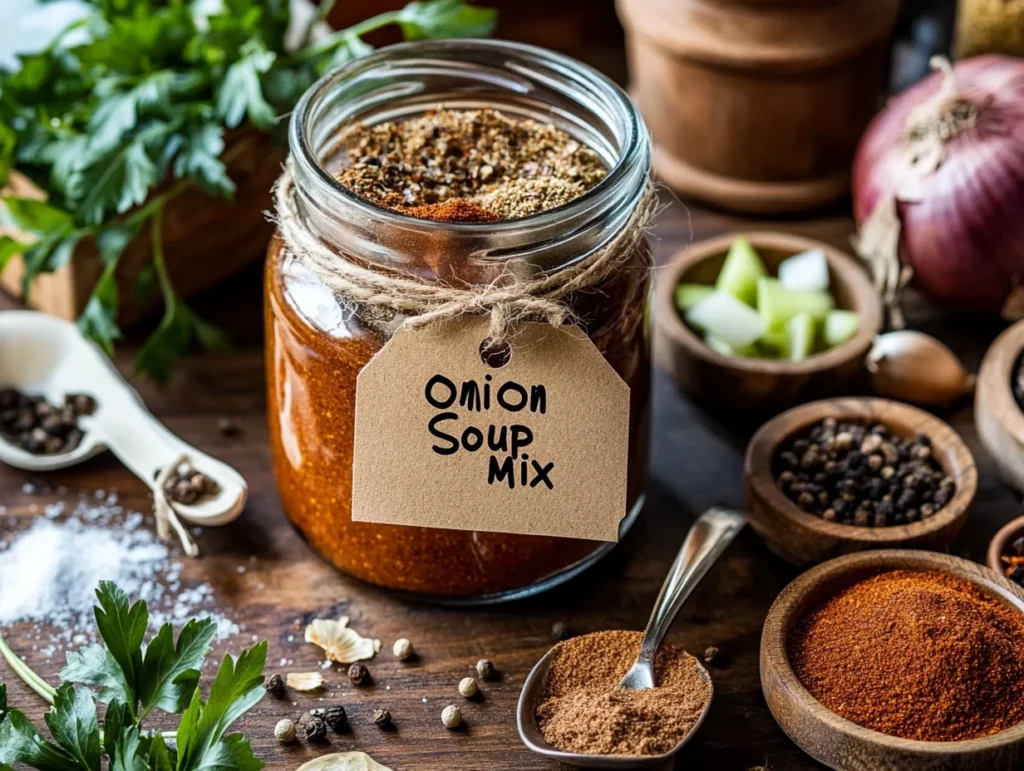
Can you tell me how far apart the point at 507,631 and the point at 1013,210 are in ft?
2.40

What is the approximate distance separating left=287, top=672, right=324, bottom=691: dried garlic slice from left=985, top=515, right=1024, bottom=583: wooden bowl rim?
617 mm

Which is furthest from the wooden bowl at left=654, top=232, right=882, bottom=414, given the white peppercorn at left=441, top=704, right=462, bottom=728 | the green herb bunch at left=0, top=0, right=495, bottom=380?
the white peppercorn at left=441, top=704, right=462, bottom=728

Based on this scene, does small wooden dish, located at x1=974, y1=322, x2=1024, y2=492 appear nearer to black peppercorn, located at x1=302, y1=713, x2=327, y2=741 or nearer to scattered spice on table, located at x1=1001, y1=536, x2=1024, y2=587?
scattered spice on table, located at x1=1001, y1=536, x2=1024, y2=587

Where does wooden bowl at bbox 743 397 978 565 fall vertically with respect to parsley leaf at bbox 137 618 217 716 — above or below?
below

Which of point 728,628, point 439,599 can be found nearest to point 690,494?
point 728,628

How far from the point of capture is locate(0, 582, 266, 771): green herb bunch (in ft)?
3.12

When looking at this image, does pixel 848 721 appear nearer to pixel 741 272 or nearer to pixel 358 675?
pixel 358 675

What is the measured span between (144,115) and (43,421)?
352 millimetres

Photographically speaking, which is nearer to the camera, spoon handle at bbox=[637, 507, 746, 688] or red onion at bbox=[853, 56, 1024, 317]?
spoon handle at bbox=[637, 507, 746, 688]

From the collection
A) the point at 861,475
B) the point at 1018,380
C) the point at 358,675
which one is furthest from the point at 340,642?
the point at 1018,380

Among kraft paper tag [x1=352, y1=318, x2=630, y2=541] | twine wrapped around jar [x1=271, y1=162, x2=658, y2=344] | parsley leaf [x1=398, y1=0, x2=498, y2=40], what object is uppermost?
parsley leaf [x1=398, y1=0, x2=498, y2=40]

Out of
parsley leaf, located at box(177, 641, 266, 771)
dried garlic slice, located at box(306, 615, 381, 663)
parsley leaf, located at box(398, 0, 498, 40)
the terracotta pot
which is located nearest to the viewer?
parsley leaf, located at box(177, 641, 266, 771)

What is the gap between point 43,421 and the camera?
136cm

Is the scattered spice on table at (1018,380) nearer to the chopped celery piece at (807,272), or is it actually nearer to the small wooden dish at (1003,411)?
the small wooden dish at (1003,411)
